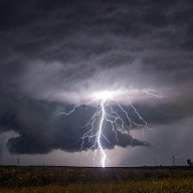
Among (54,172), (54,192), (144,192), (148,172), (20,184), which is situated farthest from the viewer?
(148,172)

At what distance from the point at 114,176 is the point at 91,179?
3.26m

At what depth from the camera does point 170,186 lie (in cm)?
2808

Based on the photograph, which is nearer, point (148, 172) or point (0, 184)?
point (0, 184)

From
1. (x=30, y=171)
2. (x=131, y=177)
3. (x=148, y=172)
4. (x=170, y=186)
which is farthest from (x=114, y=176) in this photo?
(x=170, y=186)

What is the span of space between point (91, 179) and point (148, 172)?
831cm

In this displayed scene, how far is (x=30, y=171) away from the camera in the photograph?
137 ft

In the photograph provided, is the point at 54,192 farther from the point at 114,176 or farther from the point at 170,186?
the point at 114,176

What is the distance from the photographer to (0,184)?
124 ft

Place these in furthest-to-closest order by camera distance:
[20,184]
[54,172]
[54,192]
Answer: [54,172] < [20,184] < [54,192]

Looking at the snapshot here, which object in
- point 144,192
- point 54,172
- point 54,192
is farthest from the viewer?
point 54,172

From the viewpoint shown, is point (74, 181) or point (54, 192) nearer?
point (54, 192)

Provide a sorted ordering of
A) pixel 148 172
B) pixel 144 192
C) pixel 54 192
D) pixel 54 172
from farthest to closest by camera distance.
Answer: pixel 148 172, pixel 54 172, pixel 54 192, pixel 144 192

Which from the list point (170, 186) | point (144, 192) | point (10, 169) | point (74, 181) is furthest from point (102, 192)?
point (10, 169)

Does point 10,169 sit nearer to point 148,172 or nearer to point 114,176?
point 114,176
